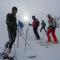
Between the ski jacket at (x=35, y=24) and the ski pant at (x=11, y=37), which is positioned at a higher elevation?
the ski jacket at (x=35, y=24)

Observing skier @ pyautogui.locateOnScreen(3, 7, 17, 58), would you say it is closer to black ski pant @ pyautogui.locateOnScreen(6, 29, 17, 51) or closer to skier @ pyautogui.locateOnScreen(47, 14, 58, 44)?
black ski pant @ pyautogui.locateOnScreen(6, 29, 17, 51)

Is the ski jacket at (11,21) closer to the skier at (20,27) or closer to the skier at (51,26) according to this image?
the skier at (20,27)

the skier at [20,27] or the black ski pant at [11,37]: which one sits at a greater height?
the skier at [20,27]

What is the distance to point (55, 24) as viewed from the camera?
1.38 meters

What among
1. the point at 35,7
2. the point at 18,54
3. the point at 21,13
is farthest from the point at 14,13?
the point at 18,54

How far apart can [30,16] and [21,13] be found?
6 centimetres

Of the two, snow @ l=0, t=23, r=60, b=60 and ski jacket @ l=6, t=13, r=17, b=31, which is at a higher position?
ski jacket @ l=6, t=13, r=17, b=31

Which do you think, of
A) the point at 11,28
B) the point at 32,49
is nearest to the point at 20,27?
the point at 11,28

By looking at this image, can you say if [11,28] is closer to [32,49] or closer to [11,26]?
[11,26]

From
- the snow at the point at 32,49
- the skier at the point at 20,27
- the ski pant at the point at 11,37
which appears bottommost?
the snow at the point at 32,49

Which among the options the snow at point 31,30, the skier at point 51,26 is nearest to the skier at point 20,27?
the snow at point 31,30

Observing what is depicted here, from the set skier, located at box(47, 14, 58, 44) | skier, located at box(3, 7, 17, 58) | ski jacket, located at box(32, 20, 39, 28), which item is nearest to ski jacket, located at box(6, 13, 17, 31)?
skier, located at box(3, 7, 17, 58)

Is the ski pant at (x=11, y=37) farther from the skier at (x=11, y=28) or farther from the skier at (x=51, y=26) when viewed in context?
the skier at (x=51, y=26)

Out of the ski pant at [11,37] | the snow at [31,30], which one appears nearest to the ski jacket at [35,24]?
the snow at [31,30]
